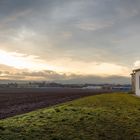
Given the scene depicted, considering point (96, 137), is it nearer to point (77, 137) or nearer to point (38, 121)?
point (77, 137)

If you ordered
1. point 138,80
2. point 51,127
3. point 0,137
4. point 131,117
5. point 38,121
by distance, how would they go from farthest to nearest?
point 138,80, point 131,117, point 38,121, point 51,127, point 0,137

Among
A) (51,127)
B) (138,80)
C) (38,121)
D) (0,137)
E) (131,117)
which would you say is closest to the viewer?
(0,137)

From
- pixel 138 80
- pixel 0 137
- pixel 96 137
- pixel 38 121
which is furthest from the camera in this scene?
pixel 138 80

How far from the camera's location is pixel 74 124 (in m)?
18.5

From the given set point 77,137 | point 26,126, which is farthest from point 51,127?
point 77,137

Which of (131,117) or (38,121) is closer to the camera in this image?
(38,121)

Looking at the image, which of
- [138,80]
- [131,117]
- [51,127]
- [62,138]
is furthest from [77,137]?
[138,80]

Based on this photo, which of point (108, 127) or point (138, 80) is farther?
point (138, 80)

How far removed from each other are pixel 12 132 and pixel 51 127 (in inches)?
91.3

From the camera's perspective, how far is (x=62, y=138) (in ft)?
49.5

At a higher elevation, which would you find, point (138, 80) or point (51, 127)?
point (138, 80)

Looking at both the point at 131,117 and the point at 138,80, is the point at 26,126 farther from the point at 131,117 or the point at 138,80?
the point at 138,80

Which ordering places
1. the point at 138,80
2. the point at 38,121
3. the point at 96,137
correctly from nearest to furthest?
1. the point at 96,137
2. the point at 38,121
3. the point at 138,80

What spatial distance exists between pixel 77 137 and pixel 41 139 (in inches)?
64.3
